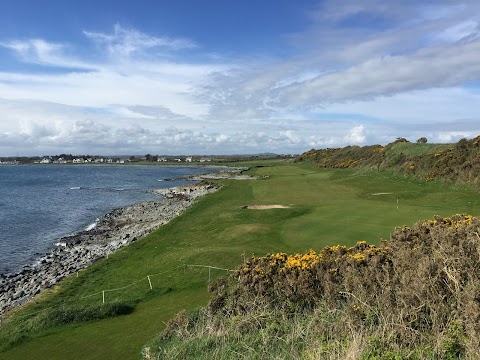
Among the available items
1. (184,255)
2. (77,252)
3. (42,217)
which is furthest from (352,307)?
(42,217)

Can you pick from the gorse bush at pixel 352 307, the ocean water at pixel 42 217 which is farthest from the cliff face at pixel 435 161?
the ocean water at pixel 42 217

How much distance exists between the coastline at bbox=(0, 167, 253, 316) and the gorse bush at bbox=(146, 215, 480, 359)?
14.8 m

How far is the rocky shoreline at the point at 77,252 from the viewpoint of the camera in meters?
23.0

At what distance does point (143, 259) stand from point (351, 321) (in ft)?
60.0

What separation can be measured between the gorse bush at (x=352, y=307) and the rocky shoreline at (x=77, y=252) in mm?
14757

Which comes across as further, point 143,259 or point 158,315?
point 143,259

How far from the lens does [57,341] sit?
40.3 ft

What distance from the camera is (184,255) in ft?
72.5

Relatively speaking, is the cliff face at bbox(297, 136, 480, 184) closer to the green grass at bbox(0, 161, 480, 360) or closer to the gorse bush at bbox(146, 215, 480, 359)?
the green grass at bbox(0, 161, 480, 360)

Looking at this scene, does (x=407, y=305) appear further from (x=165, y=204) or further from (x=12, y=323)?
(x=165, y=204)

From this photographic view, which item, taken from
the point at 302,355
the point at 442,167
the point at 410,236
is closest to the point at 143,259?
the point at 410,236

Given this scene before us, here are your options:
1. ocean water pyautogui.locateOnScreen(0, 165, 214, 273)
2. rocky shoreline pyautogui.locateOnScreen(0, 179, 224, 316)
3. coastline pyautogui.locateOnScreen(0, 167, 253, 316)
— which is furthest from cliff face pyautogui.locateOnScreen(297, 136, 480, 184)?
ocean water pyautogui.locateOnScreen(0, 165, 214, 273)

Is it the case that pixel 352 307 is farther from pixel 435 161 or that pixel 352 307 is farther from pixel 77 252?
pixel 435 161

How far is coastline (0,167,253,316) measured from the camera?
23.0 metres
